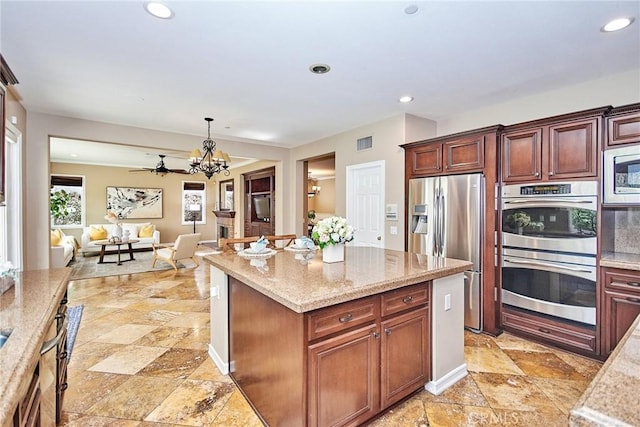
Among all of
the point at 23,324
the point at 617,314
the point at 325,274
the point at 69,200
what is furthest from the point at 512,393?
the point at 69,200

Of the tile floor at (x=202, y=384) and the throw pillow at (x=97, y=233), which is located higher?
the throw pillow at (x=97, y=233)

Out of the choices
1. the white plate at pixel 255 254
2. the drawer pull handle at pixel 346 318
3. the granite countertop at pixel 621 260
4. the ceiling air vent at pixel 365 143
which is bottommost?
the drawer pull handle at pixel 346 318

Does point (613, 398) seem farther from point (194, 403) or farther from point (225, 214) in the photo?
point (225, 214)

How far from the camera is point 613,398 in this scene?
729 mm

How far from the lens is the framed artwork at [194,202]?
1060cm

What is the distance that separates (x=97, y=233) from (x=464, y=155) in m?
8.97

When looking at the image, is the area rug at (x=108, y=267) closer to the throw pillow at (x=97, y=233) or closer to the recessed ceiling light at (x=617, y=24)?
the throw pillow at (x=97, y=233)

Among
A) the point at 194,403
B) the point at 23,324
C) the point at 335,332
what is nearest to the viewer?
the point at 23,324

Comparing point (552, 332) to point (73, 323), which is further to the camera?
point (73, 323)

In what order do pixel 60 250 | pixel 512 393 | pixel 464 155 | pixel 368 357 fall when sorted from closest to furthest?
pixel 368 357 → pixel 512 393 → pixel 464 155 → pixel 60 250

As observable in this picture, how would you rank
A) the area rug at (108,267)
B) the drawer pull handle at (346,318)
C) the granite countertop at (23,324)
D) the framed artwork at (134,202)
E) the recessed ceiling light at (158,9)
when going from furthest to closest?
the framed artwork at (134,202) → the area rug at (108,267) → the recessed ceiling light at (158,9) → the drawer pull handle at (346,318) → the granite countertop at (23,324)

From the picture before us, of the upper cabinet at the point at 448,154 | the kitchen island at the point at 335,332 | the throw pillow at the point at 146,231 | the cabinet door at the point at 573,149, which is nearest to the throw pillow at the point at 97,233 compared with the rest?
the throw pillow at the point at 146,231

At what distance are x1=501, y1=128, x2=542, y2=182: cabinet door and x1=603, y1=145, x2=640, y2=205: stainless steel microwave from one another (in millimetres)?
518

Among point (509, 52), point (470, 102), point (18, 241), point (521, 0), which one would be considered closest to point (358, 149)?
point (470, 102)
